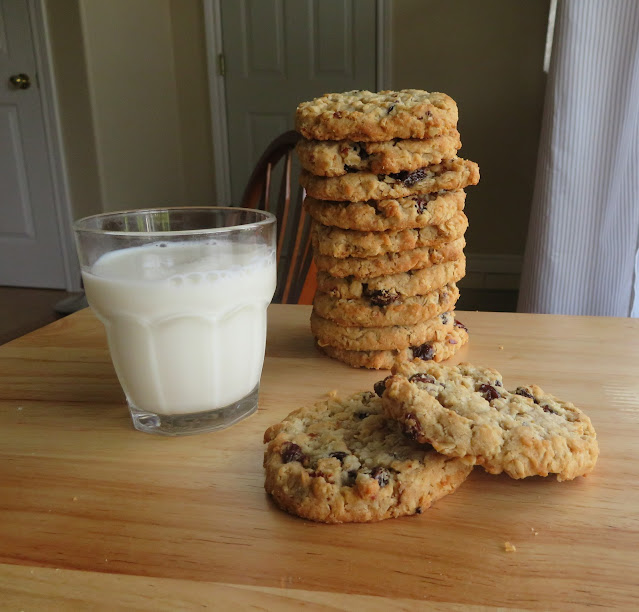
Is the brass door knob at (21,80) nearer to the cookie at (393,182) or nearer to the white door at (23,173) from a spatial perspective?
the white door at (23,173)

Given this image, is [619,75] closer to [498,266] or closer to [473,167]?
[473,167]

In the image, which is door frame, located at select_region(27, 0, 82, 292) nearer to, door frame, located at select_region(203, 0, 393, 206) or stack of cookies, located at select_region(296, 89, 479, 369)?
door frame, located at select_region(203, 0, 393, 206)

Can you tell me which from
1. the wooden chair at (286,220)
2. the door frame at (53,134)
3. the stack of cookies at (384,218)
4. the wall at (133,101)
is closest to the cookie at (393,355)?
the stack of cookies at (384,218)

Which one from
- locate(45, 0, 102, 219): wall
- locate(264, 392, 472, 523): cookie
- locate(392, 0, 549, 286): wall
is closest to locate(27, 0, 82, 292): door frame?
locate(45, 0, 102, 219): wall

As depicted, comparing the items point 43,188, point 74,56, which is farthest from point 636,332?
point 43,188

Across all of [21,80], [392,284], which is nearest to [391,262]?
[392,284]

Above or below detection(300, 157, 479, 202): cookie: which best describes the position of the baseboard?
below
